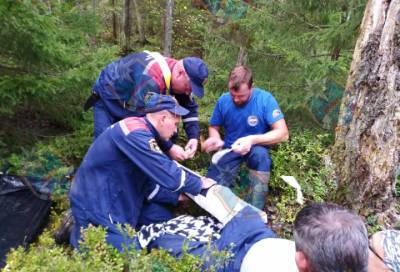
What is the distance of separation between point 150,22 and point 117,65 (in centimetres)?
1204

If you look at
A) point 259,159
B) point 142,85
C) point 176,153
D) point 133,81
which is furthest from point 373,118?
point 133,81

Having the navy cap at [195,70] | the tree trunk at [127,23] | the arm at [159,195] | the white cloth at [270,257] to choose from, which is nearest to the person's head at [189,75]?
the navy cap at [195,70]

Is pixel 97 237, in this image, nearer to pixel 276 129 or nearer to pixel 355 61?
pixel 276 129

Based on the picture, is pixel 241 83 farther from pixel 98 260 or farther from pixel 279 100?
pixel 98 260

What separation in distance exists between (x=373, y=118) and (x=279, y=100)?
2163mm

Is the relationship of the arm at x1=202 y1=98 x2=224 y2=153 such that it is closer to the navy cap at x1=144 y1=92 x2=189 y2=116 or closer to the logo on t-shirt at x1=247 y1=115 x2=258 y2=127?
the logo on t-shirt at x1=247 y1=115 x2=258 y2=127

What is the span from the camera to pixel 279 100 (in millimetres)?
6086

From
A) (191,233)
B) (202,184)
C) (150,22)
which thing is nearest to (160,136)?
(202,184)

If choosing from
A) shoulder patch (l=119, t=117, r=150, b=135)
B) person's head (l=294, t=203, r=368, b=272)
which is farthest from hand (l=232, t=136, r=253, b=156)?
person's head (l=294, t=203, r=368, b=272)

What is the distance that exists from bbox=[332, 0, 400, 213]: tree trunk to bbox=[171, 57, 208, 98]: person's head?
5.58 feet

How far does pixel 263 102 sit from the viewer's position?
422cm

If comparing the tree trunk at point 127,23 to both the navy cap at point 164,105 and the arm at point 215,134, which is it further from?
the navy cap at point 164,105

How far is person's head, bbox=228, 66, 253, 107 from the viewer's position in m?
4.07

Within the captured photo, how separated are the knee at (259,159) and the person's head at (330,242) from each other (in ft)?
6.42
